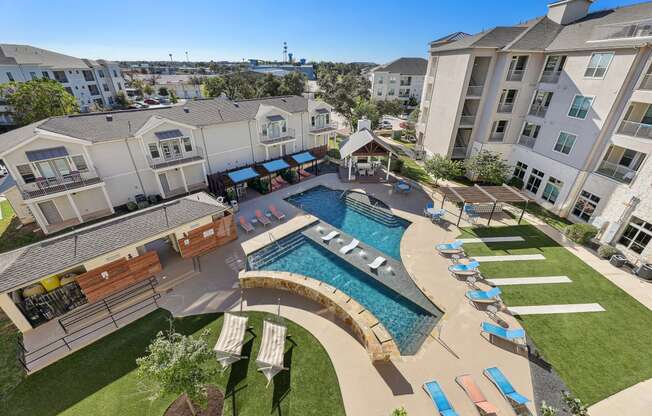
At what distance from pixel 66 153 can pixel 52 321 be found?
1354 cm

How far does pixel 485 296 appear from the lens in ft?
49.5

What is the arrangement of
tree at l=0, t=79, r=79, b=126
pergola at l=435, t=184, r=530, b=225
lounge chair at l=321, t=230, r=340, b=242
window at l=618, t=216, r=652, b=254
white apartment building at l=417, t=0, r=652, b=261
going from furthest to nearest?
1. tree at l=0, t=79, r=79, b=126
2. pergola at l=435, t=184, r=530, b=225
3. lounge chair at l=321, t=230, r=340, b=242
4. white apartment building at l=417, t=0, r=652, b=261
5. window at l=618, t=216, r=652, b=254

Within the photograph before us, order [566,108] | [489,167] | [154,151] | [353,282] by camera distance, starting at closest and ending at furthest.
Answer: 1. [353,282]
2. [566,108]
3. [154,151]
4. [489,167]

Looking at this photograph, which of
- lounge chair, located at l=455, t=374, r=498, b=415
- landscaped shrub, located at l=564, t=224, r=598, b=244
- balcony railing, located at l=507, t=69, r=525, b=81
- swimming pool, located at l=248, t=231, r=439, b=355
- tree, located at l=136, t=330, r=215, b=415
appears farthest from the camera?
balcony railing, located at l=507, t=69, r=525, b=81

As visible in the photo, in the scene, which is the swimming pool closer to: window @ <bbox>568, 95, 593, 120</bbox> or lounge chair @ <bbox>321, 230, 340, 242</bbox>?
lounge chair @ <bbox>321, 230, 340, 242</bbox>

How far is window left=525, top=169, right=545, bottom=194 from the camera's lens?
1046 inches

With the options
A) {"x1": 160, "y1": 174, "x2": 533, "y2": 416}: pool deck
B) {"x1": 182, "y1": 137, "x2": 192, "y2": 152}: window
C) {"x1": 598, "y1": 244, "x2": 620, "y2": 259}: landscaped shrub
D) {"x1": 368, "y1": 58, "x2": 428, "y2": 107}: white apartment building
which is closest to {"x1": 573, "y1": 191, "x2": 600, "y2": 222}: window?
{"x1": 598, "y1": 244, "x2": 620, "y2": 259}: landscaped shrub

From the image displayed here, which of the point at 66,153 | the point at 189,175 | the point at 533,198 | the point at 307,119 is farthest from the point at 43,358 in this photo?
the point at 533,198

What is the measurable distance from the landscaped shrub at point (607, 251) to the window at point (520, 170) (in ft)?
37.8

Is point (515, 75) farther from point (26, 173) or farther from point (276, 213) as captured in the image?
point (26, 173)

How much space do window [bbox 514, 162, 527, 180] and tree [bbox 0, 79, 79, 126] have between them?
57.0 metres

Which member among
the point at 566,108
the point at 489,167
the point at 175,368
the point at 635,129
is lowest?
the point at 175,368

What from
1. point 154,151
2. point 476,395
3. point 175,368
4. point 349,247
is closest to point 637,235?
point 476,395

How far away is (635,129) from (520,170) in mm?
10094
